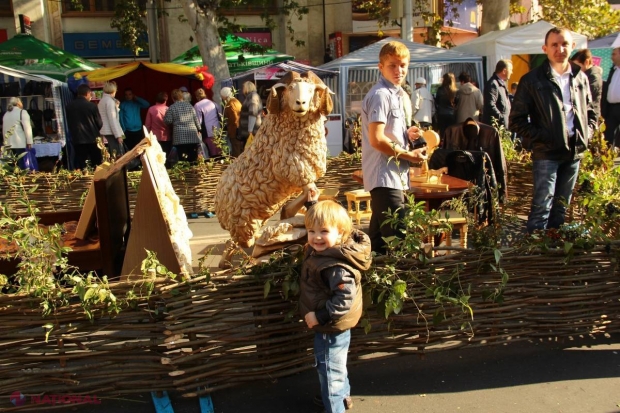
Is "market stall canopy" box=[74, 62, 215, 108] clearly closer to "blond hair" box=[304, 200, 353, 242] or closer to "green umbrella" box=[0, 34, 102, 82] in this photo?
"green umbrella" box=[0, 34, 102, 82]

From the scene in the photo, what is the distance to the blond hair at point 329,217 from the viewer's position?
325cm

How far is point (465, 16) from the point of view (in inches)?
907

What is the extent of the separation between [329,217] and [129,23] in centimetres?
1674

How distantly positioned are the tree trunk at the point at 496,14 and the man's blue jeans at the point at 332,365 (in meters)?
15.8

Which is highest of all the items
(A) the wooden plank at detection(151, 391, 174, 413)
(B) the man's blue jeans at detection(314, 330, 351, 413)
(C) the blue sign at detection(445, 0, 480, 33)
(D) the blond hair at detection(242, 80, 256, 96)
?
(C) the blue sign at detection(445, 0, 480, 33)

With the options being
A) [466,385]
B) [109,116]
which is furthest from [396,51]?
[109,116]

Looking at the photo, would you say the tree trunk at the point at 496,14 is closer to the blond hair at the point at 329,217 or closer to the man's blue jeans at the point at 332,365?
the blond hair at the point at 329,217

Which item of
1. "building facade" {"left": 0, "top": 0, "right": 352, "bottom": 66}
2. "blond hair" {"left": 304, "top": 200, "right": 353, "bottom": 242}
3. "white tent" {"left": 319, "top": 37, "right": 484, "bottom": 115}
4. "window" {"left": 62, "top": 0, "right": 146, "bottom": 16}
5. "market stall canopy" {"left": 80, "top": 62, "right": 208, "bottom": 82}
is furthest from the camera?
"window" {"left": 62, "top": 0, "right": 146, "bottom": 16}

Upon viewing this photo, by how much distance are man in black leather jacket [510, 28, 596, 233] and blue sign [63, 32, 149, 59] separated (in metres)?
17.3

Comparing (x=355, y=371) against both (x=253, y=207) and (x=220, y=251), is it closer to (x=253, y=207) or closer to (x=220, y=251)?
(x=253, y=207)

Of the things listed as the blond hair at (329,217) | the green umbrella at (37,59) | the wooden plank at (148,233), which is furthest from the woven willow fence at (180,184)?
the green umbrella at (37,59)

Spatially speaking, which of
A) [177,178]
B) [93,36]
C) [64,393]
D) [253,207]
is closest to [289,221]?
[253,207]

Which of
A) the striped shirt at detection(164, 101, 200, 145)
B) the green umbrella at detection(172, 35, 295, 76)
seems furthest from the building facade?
the striped shirt at detection(164, 101, 200, 145)

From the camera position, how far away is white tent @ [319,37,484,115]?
45.6 feet
